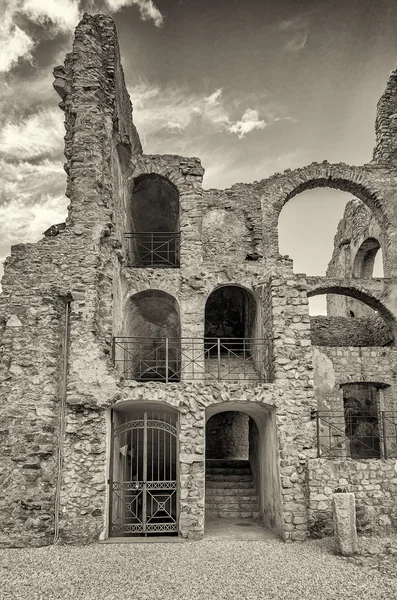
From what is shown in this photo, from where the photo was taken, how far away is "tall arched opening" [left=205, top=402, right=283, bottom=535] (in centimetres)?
1067

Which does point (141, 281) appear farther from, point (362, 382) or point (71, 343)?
point (362, 382)

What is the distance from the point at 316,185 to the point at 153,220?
233 inches

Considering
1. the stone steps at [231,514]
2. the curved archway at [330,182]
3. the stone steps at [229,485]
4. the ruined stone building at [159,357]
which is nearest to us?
the ruined stone building at [159,357]

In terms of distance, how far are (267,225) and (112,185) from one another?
17.8 feet

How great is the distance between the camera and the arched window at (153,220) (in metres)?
15.1

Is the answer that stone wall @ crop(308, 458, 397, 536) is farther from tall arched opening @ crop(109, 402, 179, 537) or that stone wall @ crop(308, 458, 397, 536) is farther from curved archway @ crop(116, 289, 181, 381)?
→ curved archway @ crop(116, 289, 181, 381)

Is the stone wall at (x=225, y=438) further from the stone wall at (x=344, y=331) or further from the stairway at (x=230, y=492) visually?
the stone wall at (x=344, y=331)

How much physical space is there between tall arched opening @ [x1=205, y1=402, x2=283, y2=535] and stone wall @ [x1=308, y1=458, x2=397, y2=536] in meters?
0.79

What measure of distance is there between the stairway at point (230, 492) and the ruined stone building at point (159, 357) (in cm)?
5

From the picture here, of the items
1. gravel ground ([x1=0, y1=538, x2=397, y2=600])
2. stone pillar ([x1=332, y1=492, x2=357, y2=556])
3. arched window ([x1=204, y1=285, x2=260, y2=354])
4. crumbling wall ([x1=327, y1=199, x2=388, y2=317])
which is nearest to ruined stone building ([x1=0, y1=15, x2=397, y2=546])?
gravel ground ([x1=0, y1=538, x2=397, y2=600])

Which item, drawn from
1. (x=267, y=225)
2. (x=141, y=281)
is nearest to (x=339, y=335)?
(x=267, y=225)

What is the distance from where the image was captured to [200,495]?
991 cm

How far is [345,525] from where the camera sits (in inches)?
332

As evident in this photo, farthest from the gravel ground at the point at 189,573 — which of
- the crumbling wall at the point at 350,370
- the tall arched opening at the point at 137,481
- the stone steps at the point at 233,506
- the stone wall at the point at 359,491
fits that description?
the crumbling wall at the point at 350,370
